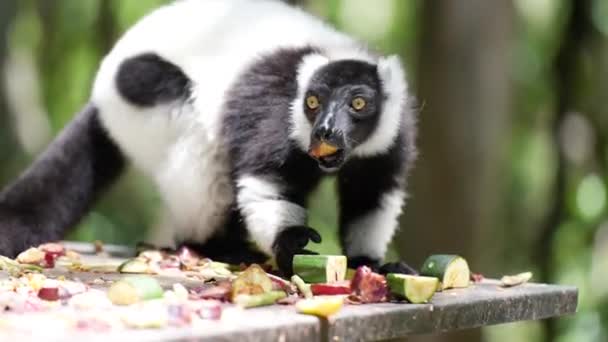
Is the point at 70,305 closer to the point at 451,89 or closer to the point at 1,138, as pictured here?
the point at 451,89

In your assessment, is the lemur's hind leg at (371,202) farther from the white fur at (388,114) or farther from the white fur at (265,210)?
the white fur at (265,210)

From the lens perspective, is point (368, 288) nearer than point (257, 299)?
No

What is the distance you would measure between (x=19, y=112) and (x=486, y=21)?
5216mm

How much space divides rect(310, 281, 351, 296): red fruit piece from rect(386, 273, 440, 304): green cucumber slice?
138mm

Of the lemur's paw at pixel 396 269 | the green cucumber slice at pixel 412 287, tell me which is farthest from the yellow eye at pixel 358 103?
the green cucumber slice at pixel 412 287

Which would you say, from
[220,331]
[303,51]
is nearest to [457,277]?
[303,51]

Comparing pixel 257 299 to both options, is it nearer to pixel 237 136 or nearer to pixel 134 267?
pixel 134 267

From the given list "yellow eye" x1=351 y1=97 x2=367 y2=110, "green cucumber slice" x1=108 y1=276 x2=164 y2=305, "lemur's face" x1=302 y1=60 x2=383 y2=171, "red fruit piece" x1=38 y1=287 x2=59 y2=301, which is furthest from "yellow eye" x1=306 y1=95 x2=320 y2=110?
"red fruit piece" x1=38 y1=287 x2=59 y2=301

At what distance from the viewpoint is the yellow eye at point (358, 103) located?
4039 mm

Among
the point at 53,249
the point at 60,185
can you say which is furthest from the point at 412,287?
the point at 60,185

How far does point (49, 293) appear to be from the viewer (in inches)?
118

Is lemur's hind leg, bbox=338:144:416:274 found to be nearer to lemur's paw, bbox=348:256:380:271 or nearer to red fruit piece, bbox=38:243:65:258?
lemur's paw, bbox=348:256:380:271

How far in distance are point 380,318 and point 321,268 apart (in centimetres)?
55

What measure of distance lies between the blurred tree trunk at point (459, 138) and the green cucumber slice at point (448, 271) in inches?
92.2
